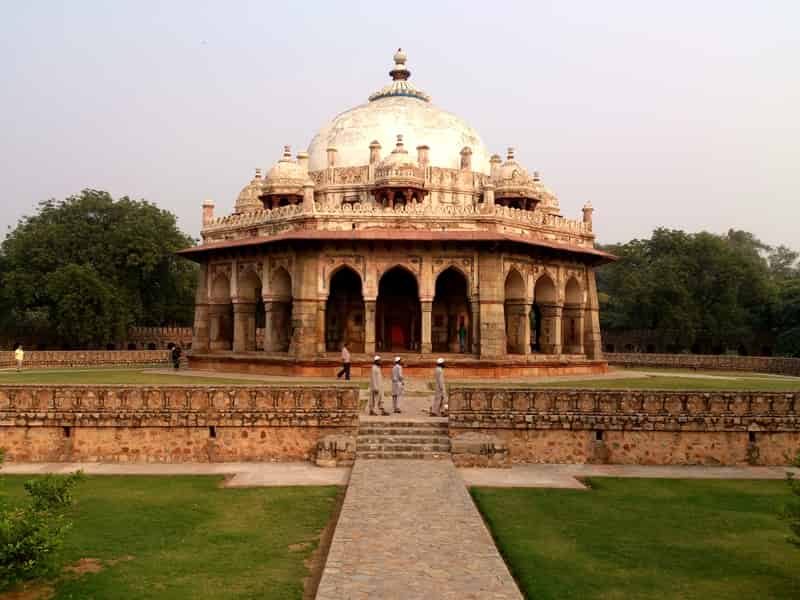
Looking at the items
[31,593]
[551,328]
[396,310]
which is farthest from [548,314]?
[31,593]

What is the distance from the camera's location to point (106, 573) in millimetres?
8062

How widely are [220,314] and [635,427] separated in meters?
19.5

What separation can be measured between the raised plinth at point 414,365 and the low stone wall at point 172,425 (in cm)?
880

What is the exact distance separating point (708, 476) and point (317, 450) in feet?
24.0

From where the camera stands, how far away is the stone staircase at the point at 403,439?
45.7 feet

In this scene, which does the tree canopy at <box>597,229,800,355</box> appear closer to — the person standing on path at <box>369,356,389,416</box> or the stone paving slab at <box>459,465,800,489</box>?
the stone paving slab at <box>459,465,800,489</box>

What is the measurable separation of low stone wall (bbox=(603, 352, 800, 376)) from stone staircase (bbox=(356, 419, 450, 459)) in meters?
22.0

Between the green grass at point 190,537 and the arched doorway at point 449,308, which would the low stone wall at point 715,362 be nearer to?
the arched doorway at point 449,308

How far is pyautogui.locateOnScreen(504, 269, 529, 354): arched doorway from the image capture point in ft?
88.1

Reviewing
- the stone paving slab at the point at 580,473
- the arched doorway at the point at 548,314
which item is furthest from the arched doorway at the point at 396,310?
the stone paving slab at the point at 580,473

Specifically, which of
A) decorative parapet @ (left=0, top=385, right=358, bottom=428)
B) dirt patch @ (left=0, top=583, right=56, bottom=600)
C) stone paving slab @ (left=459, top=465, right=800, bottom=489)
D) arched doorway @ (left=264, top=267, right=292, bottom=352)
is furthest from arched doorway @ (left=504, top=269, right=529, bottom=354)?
dirt patch @ (left=0, top=583, right=56, bottom=600)

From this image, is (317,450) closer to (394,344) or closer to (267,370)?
(267,370)

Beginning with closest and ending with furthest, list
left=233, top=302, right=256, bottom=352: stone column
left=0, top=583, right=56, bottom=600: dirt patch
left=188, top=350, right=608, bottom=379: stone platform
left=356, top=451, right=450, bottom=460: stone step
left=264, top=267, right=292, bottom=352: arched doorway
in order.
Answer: left=0, top=583, right=56, bottom=600: dirt patch < left=356, top=451, right=450, bottom=460: stone step < left=188, top=350, right=608, bottom=379: stone platform < left=264, top=267, right=292, bottom=352: arched doorway < left=233, top=302, right=256, bottom=352: stone column

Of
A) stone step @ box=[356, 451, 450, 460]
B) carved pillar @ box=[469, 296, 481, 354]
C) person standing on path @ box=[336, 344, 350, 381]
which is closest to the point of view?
stone step @ box=[356, 451, 450, 460]
